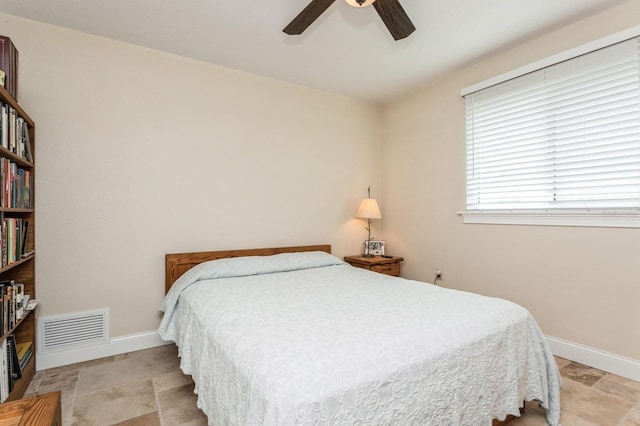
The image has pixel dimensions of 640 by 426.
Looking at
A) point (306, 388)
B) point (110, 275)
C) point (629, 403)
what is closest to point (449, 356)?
point (306, 388)

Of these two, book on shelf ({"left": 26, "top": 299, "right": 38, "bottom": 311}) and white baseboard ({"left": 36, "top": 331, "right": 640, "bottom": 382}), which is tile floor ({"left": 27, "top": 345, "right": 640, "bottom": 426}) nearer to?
white baseboard ({"left": 36, "top": 331, "right": 640, "bottom": 382})

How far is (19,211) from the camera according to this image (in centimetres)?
189

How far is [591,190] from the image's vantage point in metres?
2.25

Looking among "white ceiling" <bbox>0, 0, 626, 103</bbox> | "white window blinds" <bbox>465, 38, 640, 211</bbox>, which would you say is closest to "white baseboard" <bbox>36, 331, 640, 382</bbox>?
"white window blinds" <bbox>465, 38, 640, 211</bbox>

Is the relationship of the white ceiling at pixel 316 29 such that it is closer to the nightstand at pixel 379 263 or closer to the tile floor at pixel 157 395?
the nightstand at pixel 379 263

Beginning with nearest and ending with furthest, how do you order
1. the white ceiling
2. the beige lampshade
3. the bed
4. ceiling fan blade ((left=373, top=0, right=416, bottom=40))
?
the bed, ceiling fan blade ((left=373, top=0, right=416, bottom=40)), the white ceiling, the beige lampshade

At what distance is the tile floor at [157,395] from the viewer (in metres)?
1.69

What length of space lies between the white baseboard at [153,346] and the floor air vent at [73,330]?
0.05 metres

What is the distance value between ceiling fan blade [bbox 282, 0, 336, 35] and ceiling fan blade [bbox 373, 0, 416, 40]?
270 millimetres

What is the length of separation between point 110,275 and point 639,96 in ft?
13.1

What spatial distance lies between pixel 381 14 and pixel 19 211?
7.98 ft

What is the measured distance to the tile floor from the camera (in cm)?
169

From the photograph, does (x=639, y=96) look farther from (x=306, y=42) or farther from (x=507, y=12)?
(x=306, y=42)

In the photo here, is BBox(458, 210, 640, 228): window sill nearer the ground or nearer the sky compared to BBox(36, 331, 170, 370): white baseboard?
nearer the sky
